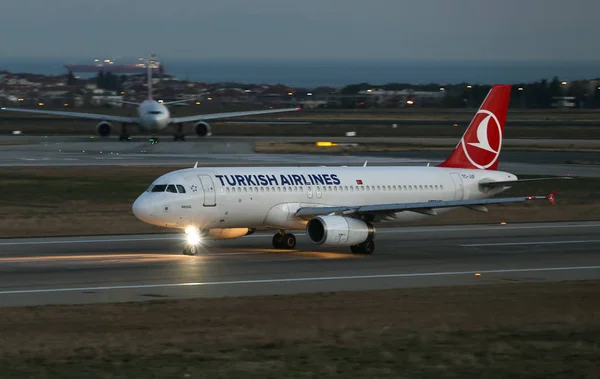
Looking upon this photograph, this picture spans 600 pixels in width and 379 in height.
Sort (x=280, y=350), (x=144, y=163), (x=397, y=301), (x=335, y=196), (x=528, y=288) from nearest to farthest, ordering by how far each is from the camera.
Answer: (x=280, y=350) → (x=397, y=301) → (x=528, y=288) → (x=335, y=196) → (x=144, y=163)

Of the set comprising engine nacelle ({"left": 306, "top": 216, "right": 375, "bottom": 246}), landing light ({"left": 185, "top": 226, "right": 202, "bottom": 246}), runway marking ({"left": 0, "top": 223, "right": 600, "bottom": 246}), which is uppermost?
engine nacelle ({"left": 306, "top": 216, "right": 375, "bottom": 246})

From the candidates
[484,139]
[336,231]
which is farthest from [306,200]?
[484,139]

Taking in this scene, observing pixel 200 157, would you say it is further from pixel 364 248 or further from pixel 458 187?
pixel 364 248

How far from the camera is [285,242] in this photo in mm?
37906

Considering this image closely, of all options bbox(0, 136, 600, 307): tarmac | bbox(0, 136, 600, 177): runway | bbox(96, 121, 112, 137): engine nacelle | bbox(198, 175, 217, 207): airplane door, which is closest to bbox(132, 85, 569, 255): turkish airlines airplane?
bbox(198, 175, 217, 207): airplane door

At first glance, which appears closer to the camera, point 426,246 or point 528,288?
point 528,288

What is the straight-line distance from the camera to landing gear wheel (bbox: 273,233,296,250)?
37875mm

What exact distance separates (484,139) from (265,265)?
14212 millimetres

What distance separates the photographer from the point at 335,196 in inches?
1502

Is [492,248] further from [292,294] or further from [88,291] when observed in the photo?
[88,291]

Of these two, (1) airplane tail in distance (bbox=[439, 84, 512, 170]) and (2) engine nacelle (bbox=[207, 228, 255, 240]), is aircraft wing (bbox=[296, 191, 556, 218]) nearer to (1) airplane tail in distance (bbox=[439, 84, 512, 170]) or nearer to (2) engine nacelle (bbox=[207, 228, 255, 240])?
(2) engine nacelle (bbox=[207, 228, 255, 240])

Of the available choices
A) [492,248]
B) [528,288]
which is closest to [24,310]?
[528,288]

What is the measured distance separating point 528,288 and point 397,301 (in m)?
4.49

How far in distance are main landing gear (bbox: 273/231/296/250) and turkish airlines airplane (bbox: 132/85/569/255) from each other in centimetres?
4
